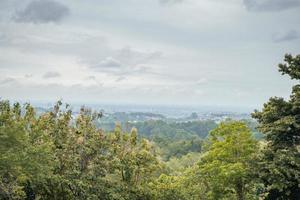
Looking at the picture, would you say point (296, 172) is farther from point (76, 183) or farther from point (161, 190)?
point (76, 183)

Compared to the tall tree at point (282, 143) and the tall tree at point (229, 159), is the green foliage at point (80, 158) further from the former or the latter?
the tall tree at point (282, 143)

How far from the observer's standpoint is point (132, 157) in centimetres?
3116

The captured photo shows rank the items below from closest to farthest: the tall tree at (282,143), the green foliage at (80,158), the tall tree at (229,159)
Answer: the tall tree at (282,143) < the green foliage at (80,158) < the tall tree at (229,159)

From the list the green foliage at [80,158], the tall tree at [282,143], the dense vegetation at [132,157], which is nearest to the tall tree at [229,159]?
the dense vegetation at [132,157]

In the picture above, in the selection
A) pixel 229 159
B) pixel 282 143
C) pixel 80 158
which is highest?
pixel 282 143

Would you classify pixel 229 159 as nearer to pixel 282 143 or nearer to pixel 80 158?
pixel 282 143

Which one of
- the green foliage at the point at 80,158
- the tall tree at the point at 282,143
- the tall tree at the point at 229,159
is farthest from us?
the tall tree at the point at 229,159

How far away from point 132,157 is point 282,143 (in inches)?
403

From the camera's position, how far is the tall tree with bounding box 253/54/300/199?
26.9m

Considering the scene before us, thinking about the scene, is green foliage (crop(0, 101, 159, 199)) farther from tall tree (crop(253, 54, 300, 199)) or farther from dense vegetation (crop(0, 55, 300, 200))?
tall tree (crop(253, 54, 300, 199))

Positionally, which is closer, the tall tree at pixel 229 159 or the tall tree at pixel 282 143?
the tall tree at pixel 282 143

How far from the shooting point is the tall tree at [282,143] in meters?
26.9

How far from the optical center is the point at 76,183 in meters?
29.0

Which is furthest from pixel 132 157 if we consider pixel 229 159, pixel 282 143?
pixel 282 143
